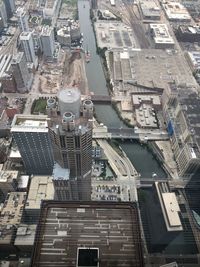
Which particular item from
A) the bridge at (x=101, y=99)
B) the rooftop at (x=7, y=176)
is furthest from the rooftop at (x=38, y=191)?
the bridge at (x=101, y=99)

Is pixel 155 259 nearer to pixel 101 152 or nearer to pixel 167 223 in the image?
pixel 167 223

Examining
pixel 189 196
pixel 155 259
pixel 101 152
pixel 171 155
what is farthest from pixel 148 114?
pixel 155 259

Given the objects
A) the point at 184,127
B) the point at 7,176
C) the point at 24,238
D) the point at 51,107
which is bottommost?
the point at 24,238

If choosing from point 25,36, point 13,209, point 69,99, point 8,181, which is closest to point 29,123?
point 8,181

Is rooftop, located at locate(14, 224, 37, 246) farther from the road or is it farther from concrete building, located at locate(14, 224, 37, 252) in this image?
the road

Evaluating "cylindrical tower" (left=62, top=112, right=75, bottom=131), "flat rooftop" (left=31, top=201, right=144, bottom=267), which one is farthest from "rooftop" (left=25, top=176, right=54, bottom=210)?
"flat rooftop" (left=31, top=201, right=144, bottom=267)

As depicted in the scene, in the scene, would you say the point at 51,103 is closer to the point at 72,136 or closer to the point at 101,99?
the point at 72,136
